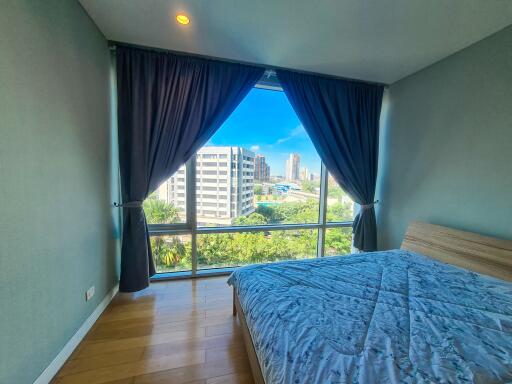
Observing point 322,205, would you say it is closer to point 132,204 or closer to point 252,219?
point 252,219

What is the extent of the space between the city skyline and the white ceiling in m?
0.52

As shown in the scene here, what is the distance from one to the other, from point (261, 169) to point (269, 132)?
517 millimetres

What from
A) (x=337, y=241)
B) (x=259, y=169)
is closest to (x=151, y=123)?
(x=259, y=169)

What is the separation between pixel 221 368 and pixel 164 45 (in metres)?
2.93

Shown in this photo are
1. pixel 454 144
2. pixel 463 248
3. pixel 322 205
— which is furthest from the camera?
pixel 322 205

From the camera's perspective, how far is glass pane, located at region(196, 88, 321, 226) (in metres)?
2.67

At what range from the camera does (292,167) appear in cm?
297

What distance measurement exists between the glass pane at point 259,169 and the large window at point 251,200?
0.01m

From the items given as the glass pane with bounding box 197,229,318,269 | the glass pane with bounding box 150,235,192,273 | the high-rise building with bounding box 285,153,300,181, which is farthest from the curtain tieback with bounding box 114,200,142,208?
the high-rise building with bounding box 285,153,300,181

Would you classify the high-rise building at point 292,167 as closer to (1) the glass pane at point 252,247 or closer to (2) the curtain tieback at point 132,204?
(1) the glass pane at point 252,247

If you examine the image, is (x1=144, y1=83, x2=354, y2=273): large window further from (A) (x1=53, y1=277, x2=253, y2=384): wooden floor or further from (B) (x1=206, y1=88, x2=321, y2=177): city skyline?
(A) (x1=53, y1=277, x2=253, y2=384): wooden floor

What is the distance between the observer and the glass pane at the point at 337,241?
3215 mm

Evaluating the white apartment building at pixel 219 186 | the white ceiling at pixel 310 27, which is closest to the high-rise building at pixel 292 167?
the white apartment building at pixel 219 186

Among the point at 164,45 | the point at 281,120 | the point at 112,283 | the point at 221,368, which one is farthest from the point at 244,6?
the point at 112,283
